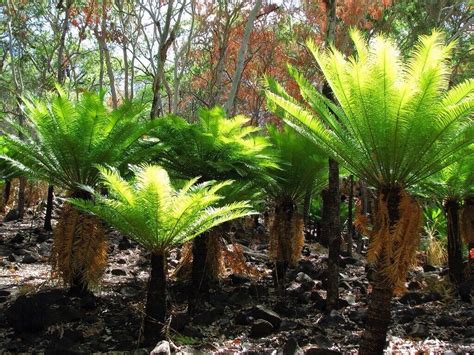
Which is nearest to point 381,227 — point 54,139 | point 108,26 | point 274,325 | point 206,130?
point 274,325

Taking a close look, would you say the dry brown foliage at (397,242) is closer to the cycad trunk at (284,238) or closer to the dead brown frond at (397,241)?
the dead brown frond at (397,241)

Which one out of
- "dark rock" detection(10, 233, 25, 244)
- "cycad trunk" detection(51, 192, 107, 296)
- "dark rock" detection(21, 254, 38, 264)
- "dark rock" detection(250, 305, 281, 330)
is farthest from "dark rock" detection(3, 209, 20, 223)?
"dark rock" detection(250, 305, 281, 330)

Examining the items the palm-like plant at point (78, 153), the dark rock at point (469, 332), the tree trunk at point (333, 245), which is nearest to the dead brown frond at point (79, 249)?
the palm-like plant at point (78, 153)

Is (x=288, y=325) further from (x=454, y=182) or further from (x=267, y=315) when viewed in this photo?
(x=454, y=182)

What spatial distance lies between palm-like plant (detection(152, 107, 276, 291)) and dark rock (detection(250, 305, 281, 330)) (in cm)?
84

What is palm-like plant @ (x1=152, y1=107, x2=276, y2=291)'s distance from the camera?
231 inches

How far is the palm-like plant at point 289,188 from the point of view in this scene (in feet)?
22.7

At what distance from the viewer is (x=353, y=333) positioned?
17.3 feet

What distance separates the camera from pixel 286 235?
23.0 ft

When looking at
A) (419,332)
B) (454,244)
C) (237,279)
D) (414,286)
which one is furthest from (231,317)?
(454,244)

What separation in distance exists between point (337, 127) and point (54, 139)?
10.5 feet

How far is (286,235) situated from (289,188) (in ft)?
2.18

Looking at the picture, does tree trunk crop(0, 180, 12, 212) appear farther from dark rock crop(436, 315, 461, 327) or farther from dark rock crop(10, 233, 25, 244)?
dark rock crop(436, 315, 461, 327)

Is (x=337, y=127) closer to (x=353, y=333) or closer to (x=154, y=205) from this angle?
(x=154, y=205)
